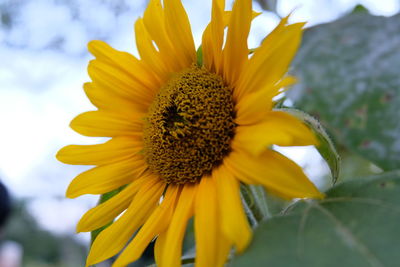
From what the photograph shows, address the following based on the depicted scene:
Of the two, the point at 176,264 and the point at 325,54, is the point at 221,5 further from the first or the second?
the point at 176,264

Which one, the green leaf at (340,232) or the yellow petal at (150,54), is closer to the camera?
the green leaf at (340,232)

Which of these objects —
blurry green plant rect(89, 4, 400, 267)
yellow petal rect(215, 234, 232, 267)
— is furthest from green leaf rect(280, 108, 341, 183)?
yellow petal rect(215, 234, 232, 267)

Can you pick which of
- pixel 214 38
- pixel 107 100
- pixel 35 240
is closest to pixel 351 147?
pixel 214 38

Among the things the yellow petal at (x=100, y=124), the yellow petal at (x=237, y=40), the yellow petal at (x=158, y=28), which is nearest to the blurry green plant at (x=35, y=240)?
the yellow petal at (x=100, y=124)

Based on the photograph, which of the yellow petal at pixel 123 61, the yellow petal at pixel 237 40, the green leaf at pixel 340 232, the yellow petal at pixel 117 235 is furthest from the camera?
the yellow petal at pixel 123 61

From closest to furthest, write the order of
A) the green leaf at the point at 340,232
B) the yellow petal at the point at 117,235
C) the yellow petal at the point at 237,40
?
the green leaf at the point at 340,232
the yellow petal at the point at 237,40
the yellow petal at the point at 117,235

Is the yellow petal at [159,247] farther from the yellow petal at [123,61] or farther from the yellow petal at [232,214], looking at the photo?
the yellow petal at [123,61]

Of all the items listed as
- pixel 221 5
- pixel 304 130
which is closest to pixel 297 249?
pixel 304 130

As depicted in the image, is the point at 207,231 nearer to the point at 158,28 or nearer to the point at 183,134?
the point at 183,134

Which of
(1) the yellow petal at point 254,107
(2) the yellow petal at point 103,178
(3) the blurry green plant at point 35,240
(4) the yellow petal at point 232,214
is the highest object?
(1) the yellow petal at point 254,107
